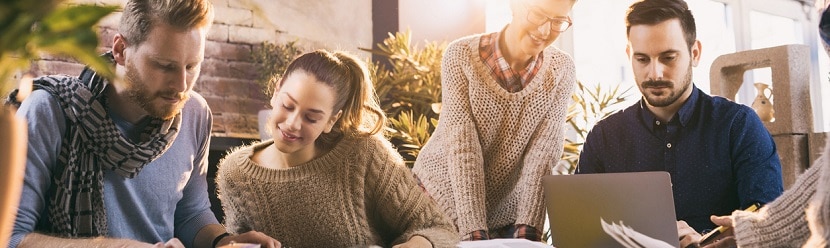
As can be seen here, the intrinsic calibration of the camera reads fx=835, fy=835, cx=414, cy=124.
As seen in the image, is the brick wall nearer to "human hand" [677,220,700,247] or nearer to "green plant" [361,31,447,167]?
"green plant" [361,31,447,167]

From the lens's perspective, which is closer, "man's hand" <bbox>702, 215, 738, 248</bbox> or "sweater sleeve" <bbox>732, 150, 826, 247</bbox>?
"sweater sleeve" <bbox>732, 150, 826, 247</bbox>

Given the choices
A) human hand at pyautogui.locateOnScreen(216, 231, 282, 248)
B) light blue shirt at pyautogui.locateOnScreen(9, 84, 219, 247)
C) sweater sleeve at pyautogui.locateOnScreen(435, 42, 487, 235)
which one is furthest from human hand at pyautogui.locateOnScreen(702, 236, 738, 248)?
light blue shirt at pyautogui.locateOnScreen(9, 84, 219, 247)

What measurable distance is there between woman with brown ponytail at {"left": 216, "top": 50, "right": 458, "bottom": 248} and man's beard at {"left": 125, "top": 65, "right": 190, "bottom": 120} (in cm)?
15

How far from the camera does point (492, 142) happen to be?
2211 millimetres

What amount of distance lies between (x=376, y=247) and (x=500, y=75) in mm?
697

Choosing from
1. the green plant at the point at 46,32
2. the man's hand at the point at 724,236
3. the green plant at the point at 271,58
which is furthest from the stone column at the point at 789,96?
the green plant at the point at 46,32

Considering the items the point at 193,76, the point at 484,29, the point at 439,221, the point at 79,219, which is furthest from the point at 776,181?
the point at 484,29

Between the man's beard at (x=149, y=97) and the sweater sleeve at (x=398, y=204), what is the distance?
432mm

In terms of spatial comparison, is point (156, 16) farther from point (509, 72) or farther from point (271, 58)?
point (271, 58)

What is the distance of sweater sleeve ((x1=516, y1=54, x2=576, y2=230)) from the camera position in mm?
2127

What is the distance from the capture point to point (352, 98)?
1.81 meters

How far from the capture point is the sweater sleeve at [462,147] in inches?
83.9

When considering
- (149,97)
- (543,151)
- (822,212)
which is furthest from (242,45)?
(822,212)

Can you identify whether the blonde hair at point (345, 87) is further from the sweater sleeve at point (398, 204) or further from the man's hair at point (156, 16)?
the man's hair at point (156, 16)
